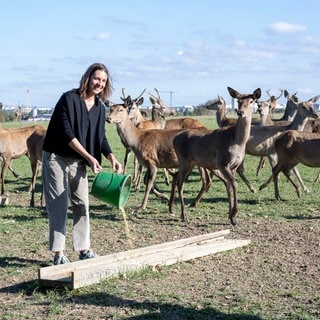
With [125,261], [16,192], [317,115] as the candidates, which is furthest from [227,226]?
[317,115]

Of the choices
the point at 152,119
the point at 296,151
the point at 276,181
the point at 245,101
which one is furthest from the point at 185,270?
the point at 152,119

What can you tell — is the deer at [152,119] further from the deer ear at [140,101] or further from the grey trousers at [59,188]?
the grey trousers at [59,188]

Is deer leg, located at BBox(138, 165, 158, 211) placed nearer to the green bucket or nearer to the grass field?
the grass field

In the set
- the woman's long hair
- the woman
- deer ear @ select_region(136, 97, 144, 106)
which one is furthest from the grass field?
deer ear @ select_region(136, 97, 144, 106)

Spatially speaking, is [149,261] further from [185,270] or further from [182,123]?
[182,123]

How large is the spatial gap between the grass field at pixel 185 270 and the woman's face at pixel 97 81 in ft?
6.47

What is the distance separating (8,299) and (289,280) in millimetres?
2911

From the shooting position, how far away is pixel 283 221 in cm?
1120

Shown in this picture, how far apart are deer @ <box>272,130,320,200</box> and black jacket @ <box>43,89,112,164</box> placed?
6.75 meters

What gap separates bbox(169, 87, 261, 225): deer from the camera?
11258 millimetres

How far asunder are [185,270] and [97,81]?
229cm

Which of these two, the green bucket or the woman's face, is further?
the green bucket

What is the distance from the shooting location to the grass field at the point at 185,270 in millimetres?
6234

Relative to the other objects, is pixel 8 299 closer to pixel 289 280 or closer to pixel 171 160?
pixel 289 280
